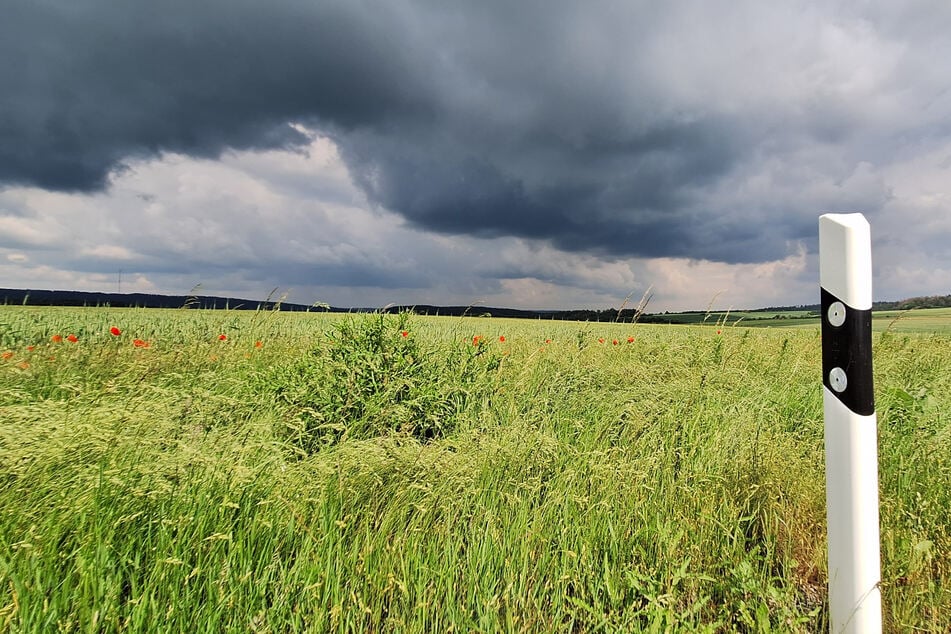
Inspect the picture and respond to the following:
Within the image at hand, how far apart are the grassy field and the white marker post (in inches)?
9.0

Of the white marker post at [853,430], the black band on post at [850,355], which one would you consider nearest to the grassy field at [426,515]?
the white marker post at [853,430]

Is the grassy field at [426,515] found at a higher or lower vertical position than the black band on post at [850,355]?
lower

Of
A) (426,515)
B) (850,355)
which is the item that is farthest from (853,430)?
(426,515)

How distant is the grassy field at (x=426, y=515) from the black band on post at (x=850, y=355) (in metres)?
0.78

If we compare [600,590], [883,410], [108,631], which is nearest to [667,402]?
[883,410]

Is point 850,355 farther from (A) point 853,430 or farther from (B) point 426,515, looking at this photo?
(B) point 426,515

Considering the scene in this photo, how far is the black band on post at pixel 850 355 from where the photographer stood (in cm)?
156

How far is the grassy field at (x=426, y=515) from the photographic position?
162cm

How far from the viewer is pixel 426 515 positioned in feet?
6.92

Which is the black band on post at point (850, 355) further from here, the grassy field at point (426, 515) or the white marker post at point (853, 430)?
the grassy field at point (426, 515)

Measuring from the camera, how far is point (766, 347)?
299 inches

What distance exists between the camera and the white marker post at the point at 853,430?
156 cm

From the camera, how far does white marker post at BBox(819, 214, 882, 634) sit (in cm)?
156

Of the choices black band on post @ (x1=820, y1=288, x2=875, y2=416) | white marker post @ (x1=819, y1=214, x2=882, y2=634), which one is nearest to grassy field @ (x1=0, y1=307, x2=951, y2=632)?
white marker post @ (x1=819, y1=214, x2=882, y2=634)
